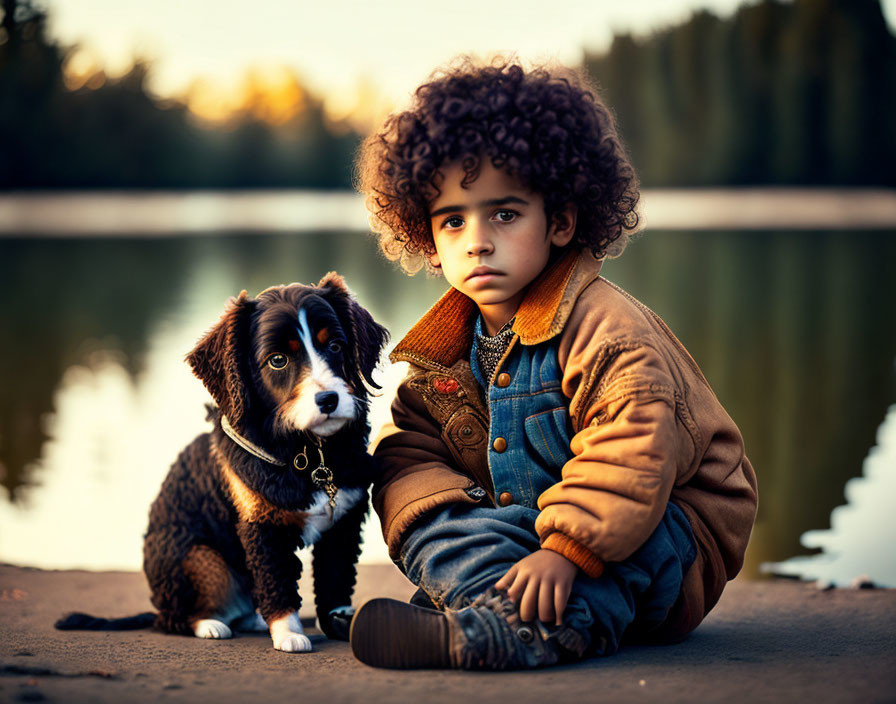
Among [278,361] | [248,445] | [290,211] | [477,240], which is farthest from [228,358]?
[290,211]

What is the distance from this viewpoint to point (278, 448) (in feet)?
10.3

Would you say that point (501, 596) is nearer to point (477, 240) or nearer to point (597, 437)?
point (597, 437)

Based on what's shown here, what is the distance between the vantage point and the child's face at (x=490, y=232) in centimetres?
314

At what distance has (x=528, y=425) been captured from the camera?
3.16 m

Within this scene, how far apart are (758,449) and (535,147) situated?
13.9 feet

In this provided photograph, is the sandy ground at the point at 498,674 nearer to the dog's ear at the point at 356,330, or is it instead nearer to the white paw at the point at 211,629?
the white paw at the point at 211,629

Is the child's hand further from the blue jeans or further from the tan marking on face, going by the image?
the tan marking on face

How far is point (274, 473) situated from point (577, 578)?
0.90 m

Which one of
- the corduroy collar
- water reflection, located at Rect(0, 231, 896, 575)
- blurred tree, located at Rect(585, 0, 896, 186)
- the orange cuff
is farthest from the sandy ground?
blurred tree, located at Rect(585, 0, 896, 186)

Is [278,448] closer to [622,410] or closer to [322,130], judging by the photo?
[622,410]

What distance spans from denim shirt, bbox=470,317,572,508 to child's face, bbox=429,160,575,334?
19 centimetres

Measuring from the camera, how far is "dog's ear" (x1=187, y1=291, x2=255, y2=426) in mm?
3137

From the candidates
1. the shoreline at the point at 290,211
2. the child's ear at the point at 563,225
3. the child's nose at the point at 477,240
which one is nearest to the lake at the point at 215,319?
the child's nose at the point at 477,240

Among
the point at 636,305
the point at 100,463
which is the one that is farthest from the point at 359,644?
the point at 100,463
